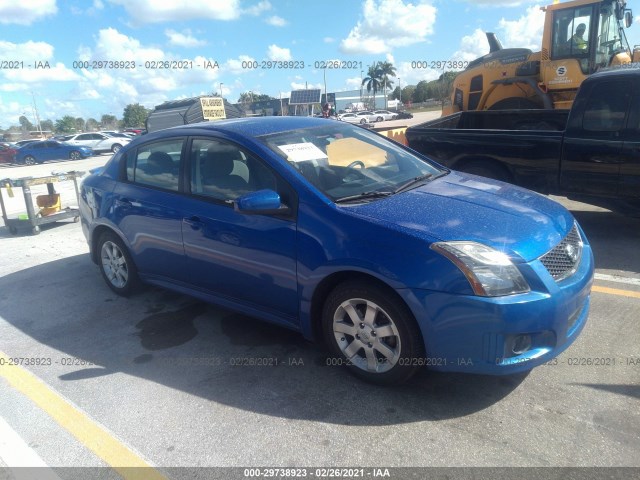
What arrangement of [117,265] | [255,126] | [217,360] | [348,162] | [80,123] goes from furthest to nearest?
1. [80,123]
2. [117,265]
3. [255,126]
4. [348,162]
5. [217,360]

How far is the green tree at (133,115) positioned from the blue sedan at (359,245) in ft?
282

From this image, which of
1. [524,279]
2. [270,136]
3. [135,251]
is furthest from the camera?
[135,251]

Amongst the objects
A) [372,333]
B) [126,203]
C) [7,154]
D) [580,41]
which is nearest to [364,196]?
[372,333]

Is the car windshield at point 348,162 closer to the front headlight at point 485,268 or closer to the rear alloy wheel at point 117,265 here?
the front headlight at point 485,268

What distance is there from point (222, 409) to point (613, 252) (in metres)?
4.43

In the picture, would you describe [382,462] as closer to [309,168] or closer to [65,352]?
[309,168]

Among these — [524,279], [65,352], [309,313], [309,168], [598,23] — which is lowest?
→ [65,352]

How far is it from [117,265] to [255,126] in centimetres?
207

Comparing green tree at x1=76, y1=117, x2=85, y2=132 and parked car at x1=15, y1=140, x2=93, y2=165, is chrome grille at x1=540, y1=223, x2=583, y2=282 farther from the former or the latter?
green tree at x1=76, y1=117, x2=85, y2=132

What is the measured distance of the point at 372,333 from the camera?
297 cm

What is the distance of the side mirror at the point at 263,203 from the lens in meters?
3.14

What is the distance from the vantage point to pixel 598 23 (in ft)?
30.5

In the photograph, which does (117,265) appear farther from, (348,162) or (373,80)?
(373,80)

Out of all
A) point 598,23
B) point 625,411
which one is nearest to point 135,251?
point 625,411
